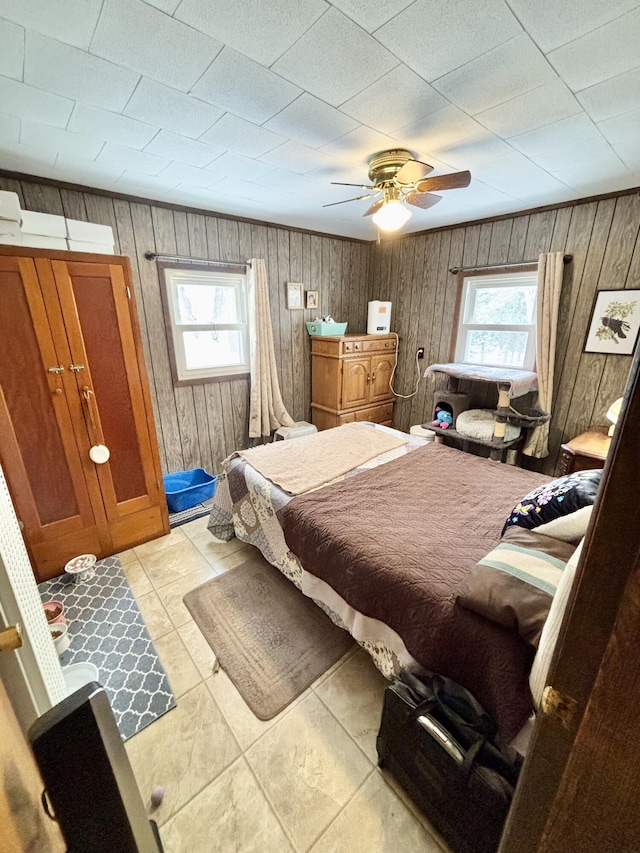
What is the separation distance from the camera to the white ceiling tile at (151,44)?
100 centimetres

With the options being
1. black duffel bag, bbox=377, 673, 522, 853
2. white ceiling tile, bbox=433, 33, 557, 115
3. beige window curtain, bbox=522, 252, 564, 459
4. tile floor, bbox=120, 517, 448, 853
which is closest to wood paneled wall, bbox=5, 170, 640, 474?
beige window curtain, bbox=522, 252, 564, 459

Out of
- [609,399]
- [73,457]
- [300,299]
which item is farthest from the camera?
[300,299]

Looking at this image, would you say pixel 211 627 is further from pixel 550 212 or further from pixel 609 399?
pixel 550 212

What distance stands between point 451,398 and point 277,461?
1.92 m

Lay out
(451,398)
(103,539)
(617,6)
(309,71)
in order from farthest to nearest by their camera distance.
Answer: (451,398) < (103,539) < (309,71) < (617,6)

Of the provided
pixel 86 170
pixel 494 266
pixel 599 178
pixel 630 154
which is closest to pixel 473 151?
pixel 630 154

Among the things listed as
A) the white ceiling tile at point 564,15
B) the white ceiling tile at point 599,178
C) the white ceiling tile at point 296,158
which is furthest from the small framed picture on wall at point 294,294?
the white ceiling tile at point 564,15

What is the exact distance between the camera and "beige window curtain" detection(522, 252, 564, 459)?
8.82 feet

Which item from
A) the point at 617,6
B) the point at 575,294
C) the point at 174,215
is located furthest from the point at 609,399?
the point at 174,215

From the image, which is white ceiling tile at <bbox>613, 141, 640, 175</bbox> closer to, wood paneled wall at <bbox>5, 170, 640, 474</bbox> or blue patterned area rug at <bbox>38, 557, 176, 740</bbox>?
wood paneled wall at <bbox>5, 170, 640, 474</bbox>

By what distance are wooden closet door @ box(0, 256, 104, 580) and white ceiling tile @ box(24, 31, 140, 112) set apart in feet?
2.65

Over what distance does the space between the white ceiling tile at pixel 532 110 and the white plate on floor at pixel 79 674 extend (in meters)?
3.02

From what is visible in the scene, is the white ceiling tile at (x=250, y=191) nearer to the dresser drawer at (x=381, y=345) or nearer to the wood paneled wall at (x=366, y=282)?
the wood paneled wall at (x=366, y=282)

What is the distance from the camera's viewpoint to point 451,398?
326cm
